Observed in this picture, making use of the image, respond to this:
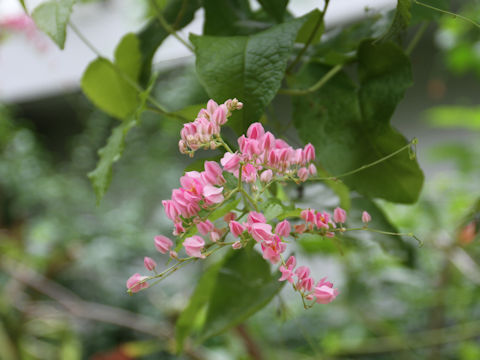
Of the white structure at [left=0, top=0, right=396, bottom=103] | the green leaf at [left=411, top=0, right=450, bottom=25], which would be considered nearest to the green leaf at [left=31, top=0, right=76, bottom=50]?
the green leaf at [left=411, top=0, right=450, bottom=25]

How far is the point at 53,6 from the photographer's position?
0.20m

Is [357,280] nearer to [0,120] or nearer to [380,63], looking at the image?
[380,63]

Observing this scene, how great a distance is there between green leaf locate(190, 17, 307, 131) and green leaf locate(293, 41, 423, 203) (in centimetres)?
5

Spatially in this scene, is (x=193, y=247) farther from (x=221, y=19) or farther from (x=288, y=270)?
(x=221, y=19)

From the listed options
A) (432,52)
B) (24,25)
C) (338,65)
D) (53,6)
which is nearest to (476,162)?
(432,52)

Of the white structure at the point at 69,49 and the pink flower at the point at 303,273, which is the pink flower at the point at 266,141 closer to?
the pink flower at the point at 303,273

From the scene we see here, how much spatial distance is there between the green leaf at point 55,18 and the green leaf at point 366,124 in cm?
12

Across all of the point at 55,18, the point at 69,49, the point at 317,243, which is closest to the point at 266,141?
the point at 55,18

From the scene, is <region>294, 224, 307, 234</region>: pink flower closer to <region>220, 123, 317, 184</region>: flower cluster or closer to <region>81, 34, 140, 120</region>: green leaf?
<region>220, 123, 317, 184</region>: flower cluster

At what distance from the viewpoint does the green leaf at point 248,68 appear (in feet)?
0.56

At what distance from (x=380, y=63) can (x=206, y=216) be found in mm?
121

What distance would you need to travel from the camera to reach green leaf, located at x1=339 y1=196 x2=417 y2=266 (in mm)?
274

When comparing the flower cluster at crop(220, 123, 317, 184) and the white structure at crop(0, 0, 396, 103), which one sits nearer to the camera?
the flower cluster at crop(220, 123, 317, 184)

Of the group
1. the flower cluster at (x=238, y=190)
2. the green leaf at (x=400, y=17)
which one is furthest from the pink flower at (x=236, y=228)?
the green leaf at (x=400, y=17)
